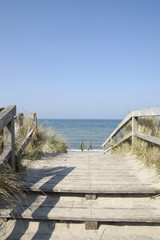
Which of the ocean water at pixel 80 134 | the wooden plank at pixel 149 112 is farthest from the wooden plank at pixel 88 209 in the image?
the ocean water at pixel 80 134

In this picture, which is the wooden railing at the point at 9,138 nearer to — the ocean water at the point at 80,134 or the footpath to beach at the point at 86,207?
the footpath to beach at the point at 86,207

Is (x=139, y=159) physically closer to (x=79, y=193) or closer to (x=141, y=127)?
(x=141, y=127)

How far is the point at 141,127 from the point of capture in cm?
502

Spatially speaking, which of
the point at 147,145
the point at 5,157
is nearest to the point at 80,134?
the point at 147,145

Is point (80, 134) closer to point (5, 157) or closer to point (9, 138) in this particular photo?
point (9, 138)

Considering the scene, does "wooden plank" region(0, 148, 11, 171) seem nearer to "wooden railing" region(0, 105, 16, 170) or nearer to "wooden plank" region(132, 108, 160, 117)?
"wooden railing" region(0, 105, 16, 170)

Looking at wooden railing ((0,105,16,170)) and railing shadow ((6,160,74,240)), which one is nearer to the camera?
railing shadow ((6,160,74,240))

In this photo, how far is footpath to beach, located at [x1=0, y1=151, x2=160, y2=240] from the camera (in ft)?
7.41

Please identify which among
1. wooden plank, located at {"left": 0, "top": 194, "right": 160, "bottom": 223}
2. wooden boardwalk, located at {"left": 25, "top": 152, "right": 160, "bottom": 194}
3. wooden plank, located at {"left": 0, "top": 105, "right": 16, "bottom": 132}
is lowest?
wooden plank, located at {"left": 0, "top": 194, "right": 160, "bottom": 223}

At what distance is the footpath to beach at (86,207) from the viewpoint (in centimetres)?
226

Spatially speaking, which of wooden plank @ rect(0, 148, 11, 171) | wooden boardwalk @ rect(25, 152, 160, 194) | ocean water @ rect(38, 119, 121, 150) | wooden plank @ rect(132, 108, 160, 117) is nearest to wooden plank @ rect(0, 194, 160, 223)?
wooden boardwalk @ rect(25, 152, 160, 194)

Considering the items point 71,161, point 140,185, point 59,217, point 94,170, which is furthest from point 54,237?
point 71,161

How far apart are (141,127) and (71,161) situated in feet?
5.94

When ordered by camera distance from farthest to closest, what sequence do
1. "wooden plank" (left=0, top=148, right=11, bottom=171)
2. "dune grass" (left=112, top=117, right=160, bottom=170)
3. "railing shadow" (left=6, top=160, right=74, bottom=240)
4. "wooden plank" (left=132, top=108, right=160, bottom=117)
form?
"dune grass" (left=112, top=117, right=160, bottom=170) < "wooden plank" (left=132, top=108, right=160, bottom=117) < "wooden plank" (left=0, top=148, right=11, bottom=171) < "railing shadow" (left=6, top=160, right=74, bottom=240)
